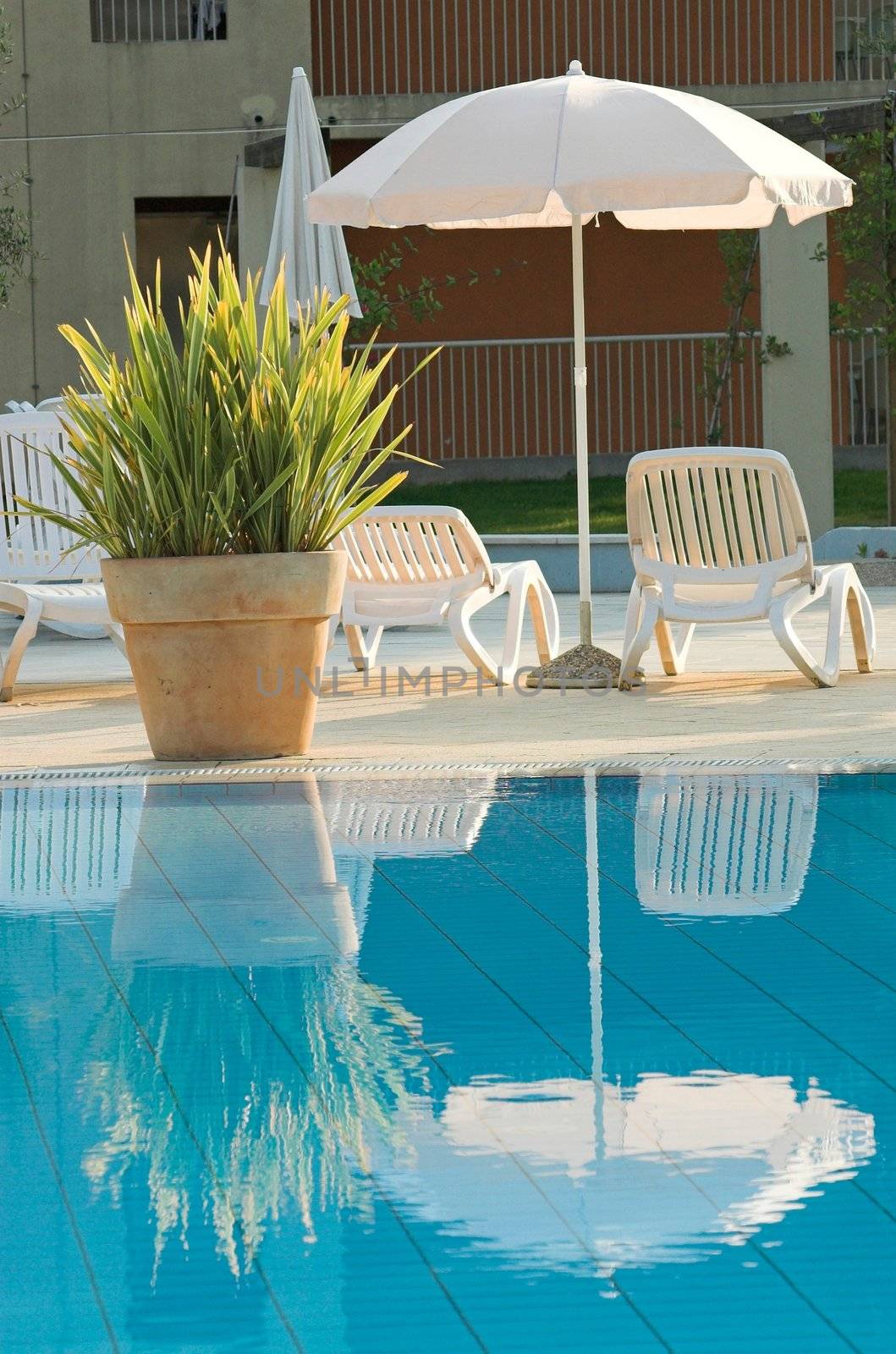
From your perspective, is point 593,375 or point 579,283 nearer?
point 579,283

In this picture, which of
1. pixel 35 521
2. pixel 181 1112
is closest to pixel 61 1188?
pixel 181 1112

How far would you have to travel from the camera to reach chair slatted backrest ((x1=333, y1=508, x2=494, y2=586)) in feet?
29.4

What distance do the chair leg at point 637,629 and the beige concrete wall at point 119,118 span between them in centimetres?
1413

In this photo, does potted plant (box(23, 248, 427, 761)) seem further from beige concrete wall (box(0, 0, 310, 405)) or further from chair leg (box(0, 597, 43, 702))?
beige concrete wall (box(0, 0, 310, 405))

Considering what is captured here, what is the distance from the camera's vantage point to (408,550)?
30.3ft

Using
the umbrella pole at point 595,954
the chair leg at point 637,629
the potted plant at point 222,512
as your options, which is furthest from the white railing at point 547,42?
the umbrella pole at point 595,954

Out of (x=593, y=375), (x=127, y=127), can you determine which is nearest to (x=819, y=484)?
(x=593, y=375)

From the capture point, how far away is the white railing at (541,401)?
2005 cm

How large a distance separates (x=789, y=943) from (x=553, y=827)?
4.79 ft

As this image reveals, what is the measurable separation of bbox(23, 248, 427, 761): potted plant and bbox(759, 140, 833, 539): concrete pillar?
32.5 feet

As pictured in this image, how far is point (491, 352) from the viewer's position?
69.0ft

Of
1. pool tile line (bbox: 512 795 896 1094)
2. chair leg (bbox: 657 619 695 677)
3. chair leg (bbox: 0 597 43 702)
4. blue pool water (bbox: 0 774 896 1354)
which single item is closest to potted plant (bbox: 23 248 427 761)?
blue pool water (bbox: 0 774 896 1354)

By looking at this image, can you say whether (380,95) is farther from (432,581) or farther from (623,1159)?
(623,1159)

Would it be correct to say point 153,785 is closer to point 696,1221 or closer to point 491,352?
point 696,1221
